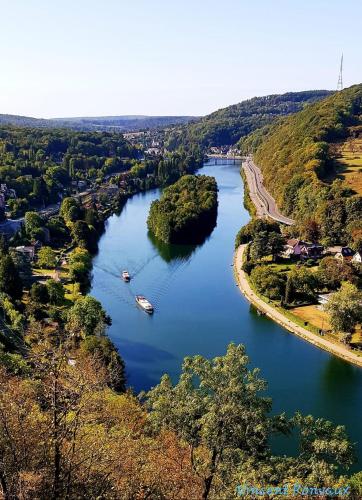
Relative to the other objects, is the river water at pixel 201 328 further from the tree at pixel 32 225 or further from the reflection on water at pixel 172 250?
the tree at pixel 32 225

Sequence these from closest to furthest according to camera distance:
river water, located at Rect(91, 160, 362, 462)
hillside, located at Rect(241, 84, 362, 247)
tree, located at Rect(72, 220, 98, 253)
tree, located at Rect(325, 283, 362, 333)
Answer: river water, located at Rect(91, 160, 362, 462) < tree, located at Rect(325, 283, 362, 333) < hillside, located at Rect(241, 84, 362, 247) < tree, located at Rect(72, 220, 98, 253)

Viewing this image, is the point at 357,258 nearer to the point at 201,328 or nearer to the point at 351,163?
the point at 201,328

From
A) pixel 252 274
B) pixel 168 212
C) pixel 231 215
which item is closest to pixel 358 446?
pixel 252 274

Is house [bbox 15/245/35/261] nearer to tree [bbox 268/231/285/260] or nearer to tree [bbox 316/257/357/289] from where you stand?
tree [bbox 268/231/285/260]

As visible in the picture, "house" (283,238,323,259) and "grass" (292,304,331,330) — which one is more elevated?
"house" (283,238,323,259)

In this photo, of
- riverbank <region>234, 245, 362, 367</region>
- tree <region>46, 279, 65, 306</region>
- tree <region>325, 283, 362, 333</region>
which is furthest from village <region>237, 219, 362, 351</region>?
tree <region>46, 279, 65, 306</region>

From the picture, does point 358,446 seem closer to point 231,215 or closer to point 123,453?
point 123,453

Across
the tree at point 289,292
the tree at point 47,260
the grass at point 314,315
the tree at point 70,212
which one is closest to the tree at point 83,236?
the tree at point 70,212
